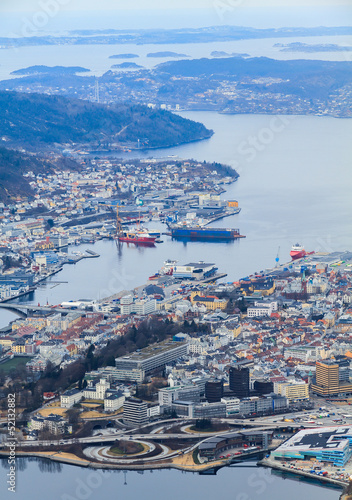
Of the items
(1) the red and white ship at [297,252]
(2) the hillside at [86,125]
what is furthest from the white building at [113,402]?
(2) the hillside at [86,125]

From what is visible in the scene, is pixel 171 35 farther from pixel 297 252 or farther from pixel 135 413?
pixel 135 413

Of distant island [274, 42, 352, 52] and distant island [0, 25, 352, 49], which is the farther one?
distant island [0, 25, 352, 49]

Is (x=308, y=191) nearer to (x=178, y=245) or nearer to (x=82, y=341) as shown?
(x=178, y=245)

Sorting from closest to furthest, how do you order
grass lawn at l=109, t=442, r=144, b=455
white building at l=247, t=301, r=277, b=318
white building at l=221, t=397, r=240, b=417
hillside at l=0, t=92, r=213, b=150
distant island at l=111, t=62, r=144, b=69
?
grass lawn at l=109, t=442, r=144, b=455 < white building at l=221, t=397, r=240, b=417 < white building at l=247, t=301, r=277, b=318 < hillside at l=0, t=92, r=213, b=150 < distant island at l=111, t=62, r=144, b=69

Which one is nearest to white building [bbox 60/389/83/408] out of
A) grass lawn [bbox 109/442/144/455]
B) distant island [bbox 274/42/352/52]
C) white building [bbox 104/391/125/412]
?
white building [bbox 104/391/125/412]

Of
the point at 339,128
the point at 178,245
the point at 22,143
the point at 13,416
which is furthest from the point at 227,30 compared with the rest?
the point at 13,416

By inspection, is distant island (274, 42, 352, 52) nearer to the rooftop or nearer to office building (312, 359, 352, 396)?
the rooftop
